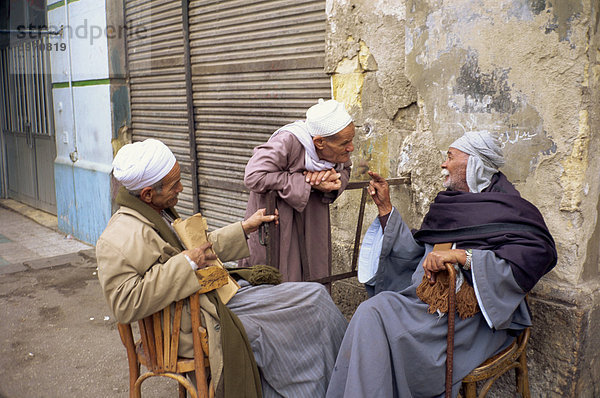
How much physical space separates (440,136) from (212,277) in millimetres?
1644

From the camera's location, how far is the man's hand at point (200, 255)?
90.3 inches

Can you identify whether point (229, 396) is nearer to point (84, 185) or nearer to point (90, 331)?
point (90, 331)

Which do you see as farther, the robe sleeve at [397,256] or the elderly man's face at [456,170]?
the robe sleeve at [397,256]

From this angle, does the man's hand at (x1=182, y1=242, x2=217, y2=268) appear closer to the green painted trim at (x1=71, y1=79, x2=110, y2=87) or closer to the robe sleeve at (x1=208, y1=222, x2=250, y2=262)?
the robe sleeve at (x1=208, y1=222, x2=250, y2=262)

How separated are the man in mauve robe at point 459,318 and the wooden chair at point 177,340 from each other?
0.55 metres

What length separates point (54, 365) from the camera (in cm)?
383

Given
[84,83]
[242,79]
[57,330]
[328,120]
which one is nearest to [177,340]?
[328,120]

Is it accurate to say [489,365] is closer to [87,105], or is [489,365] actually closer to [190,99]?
[190,99]

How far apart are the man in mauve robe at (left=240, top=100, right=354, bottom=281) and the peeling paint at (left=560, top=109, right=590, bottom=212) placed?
105 cm

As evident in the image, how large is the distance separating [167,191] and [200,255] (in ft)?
1.10

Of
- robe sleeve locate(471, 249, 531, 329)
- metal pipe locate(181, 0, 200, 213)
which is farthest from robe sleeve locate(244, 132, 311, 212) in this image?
metal pipe locate(181, 0, 200, 213)

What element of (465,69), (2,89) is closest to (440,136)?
(465,69)

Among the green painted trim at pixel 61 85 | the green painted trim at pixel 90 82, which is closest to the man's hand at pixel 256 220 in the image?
the green painted trim at pixel 90 82

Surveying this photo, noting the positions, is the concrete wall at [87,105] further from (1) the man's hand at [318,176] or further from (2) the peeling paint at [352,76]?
(1) the man's hand at [318,176]
